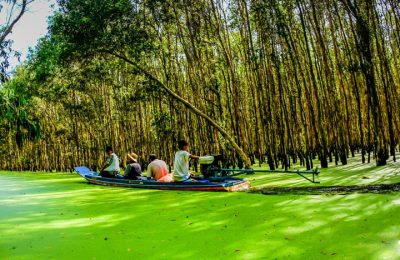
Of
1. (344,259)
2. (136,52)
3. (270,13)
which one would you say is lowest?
(344,259)

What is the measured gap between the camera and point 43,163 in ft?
99.9

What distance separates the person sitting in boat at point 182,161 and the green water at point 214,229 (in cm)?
134

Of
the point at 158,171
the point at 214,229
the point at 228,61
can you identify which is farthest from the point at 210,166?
the point at 228,61

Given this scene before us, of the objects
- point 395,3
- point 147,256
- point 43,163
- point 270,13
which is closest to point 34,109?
point 43,163

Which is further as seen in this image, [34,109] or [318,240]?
[34,109]

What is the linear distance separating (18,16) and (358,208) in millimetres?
10343

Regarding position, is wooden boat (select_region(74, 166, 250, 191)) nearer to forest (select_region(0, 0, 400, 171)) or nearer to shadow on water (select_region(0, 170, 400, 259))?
shadow on water (select_region(0, 170, 400, 259))

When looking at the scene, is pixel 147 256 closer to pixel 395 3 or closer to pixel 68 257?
pixel 68 257

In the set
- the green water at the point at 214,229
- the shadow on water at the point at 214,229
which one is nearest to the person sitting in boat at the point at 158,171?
the green water at the point at 214,229

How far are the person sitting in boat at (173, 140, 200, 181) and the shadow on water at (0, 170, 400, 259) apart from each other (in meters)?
1.45

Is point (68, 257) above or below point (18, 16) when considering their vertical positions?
below

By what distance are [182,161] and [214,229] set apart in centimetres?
373

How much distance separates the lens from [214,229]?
4.16m

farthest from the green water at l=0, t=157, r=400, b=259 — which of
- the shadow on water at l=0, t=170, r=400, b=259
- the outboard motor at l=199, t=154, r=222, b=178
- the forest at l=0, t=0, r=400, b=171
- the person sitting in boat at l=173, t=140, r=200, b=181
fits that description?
the forest at l=0, t=0, r=400, b=171
